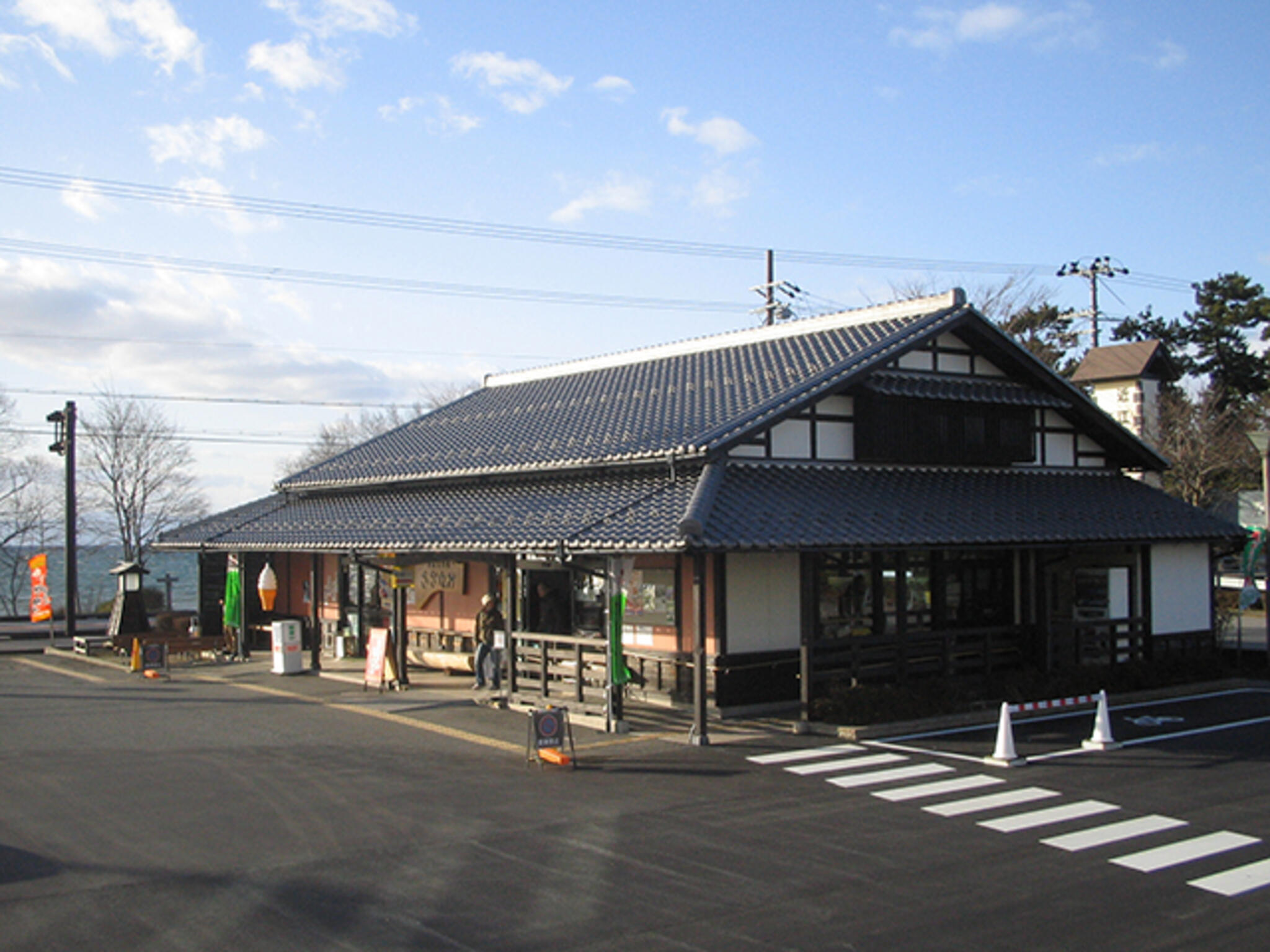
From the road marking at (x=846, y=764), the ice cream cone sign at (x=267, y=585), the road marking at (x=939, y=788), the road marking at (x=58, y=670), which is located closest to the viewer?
the road marking at (x=939, y=788)

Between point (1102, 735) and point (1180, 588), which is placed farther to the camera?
point (1180, 588)

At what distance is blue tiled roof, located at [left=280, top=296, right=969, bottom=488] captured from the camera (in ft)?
54.9

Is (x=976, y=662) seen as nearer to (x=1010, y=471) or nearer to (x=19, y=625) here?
(x=1010, y=471)

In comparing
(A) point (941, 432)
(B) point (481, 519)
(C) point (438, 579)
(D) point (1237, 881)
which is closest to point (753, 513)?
(B) point (481, 519)

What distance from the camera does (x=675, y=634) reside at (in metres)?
15.6

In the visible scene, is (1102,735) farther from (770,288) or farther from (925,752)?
(770,288)

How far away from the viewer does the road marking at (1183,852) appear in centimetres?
827

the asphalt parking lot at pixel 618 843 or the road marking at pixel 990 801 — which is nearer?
the asphalt parking lot at pixel 618 843

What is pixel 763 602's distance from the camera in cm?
1534

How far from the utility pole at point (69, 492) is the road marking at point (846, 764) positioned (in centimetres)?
2520

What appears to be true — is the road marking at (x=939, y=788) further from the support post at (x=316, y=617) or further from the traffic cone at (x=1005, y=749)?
the support post at (x=316, y=617)

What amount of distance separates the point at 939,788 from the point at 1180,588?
1179 cm

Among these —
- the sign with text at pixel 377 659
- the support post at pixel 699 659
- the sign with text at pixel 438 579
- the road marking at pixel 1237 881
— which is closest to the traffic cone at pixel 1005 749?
the support post at pixel 699 659

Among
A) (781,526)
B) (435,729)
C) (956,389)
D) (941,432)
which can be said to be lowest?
(435,729)
